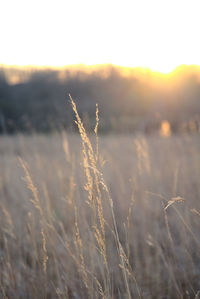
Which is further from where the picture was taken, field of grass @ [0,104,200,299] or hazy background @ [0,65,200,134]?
hazy background @ [0,65,200,134]

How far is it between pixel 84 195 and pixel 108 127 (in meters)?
9.14

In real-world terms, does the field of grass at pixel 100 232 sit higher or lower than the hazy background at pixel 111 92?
lower

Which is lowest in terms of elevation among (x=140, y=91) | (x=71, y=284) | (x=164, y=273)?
(x=164, y=273)

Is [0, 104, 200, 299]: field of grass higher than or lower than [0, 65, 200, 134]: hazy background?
lower

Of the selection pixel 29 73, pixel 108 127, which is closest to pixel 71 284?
pixel 108 127

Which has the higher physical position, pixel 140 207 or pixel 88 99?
pixel 88 99

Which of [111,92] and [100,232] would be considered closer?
[100,232]

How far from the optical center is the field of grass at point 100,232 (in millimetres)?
1218

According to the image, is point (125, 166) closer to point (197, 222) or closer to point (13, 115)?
point (197, 222)

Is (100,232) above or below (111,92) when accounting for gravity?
below

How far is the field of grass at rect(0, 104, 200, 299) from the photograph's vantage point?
122 cm

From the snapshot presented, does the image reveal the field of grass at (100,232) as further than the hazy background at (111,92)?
No

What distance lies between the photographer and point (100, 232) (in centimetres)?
206

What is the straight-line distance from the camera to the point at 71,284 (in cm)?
160
